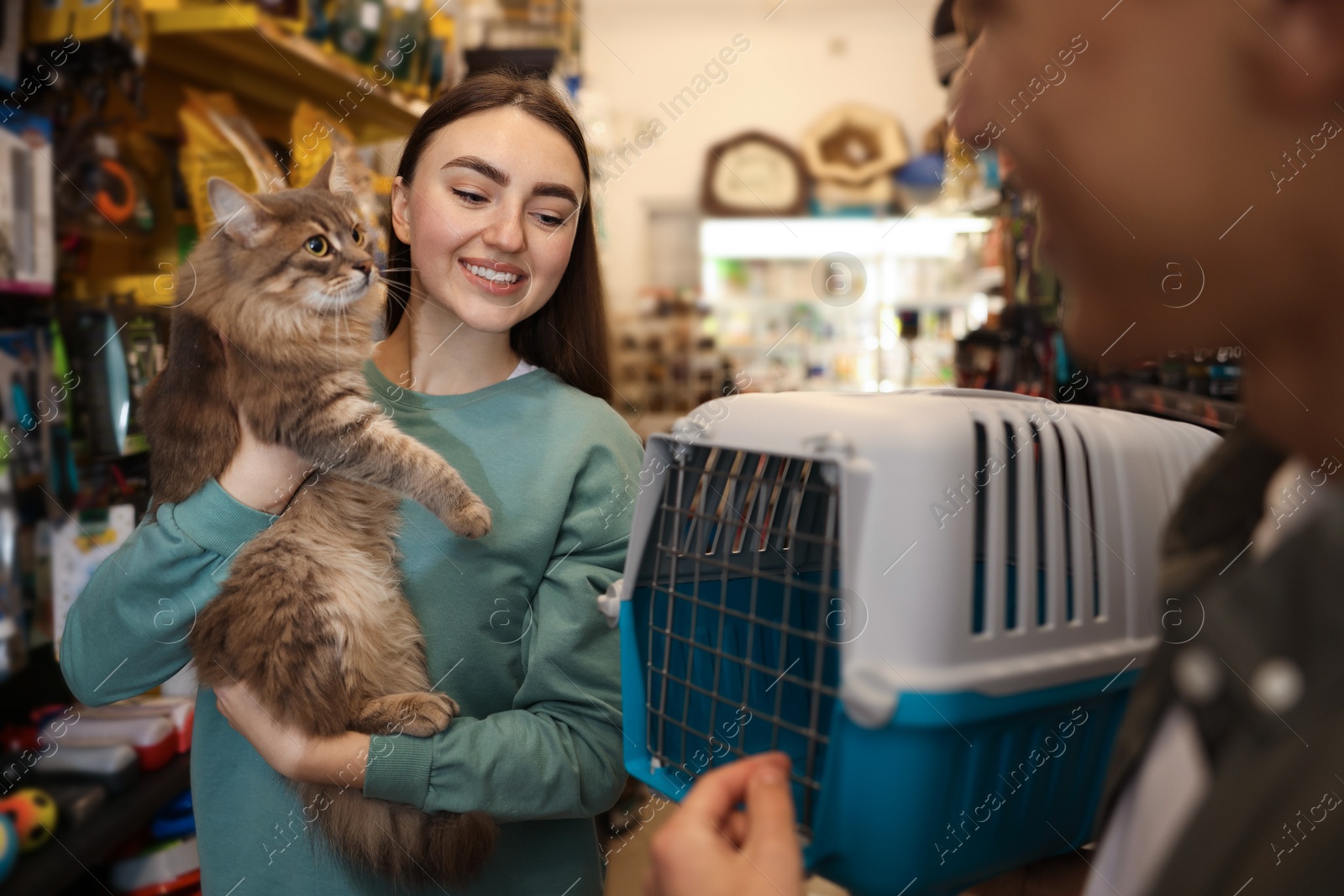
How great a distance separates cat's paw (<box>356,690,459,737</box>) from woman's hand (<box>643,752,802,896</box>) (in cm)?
53

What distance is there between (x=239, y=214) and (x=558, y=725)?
800 mm

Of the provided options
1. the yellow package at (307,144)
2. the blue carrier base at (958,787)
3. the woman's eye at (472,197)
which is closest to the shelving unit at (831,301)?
the yellow package at (307,144)

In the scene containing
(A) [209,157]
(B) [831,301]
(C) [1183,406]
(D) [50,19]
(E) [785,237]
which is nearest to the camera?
(C) [1183,406]

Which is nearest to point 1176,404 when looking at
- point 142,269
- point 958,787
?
point 958,787

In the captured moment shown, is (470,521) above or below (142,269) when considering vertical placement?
below

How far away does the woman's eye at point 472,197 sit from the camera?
3.75 feet

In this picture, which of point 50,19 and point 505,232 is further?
point 50,19

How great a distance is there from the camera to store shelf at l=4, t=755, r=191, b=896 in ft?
4.62

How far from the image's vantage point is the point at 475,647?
117 centimetres

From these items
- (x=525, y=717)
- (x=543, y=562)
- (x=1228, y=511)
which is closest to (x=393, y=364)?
(x=543, y=562)

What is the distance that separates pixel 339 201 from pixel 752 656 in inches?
33.6

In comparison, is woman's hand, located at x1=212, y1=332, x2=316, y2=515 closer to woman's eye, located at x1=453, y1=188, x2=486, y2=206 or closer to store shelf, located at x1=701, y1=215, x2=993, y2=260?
woman's eye, located at x1=453, y1=188, x2=486, y2=206

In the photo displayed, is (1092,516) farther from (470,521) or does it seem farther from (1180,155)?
(470,521)

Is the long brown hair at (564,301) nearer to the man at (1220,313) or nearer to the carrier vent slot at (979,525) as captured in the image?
the carrier vent slot at (979,525)
